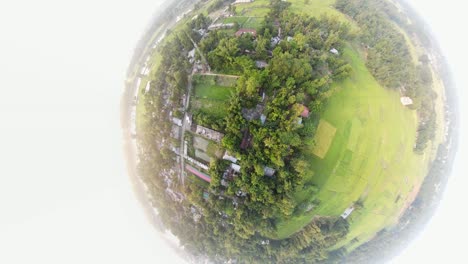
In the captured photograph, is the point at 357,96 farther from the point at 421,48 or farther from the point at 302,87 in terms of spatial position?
the point at 421,48

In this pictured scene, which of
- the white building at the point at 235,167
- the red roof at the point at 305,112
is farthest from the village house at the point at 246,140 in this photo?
the red roof at the point at 305,112

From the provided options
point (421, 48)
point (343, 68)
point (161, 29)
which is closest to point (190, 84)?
point (161, 29)

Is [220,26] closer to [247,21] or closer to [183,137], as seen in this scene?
[247,21]

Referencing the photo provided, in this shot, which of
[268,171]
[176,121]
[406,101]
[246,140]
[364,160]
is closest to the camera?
[268,171]

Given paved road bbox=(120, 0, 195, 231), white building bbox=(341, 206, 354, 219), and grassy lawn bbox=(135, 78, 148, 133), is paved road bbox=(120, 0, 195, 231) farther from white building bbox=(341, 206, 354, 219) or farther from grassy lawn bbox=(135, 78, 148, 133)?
white building bbox=(341, 206, 354, 219)

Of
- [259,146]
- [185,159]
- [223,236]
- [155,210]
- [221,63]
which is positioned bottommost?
[155,210]

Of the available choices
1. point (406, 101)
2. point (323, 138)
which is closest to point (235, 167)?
point (323, 138)
